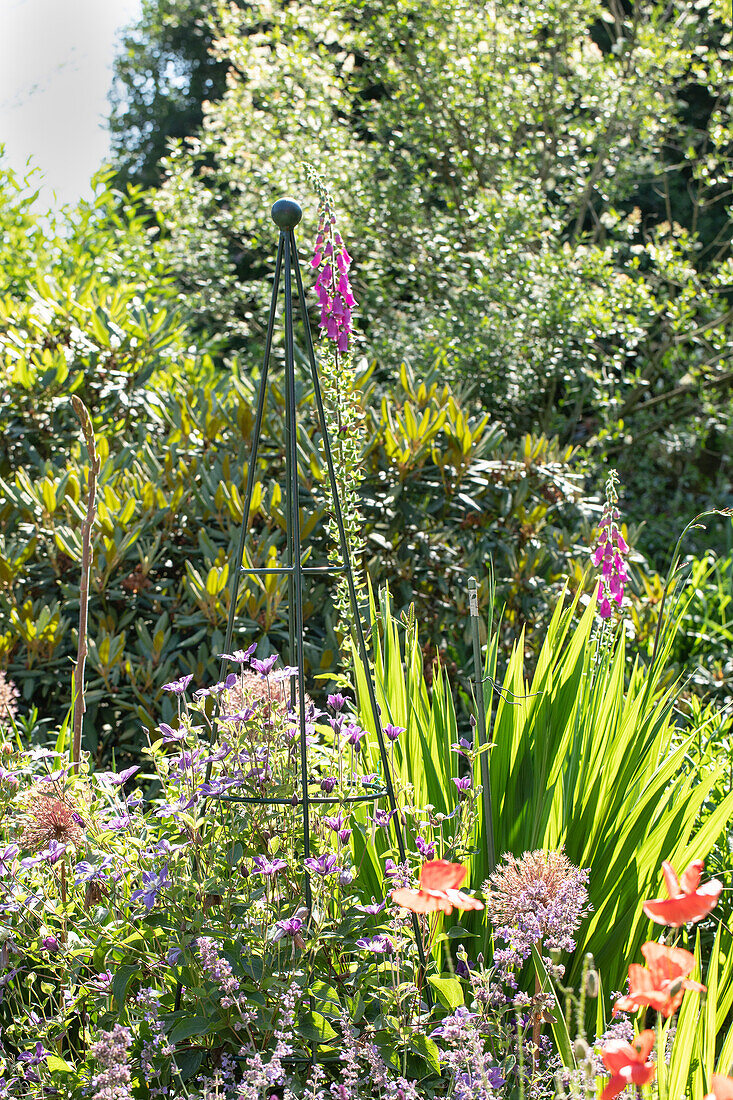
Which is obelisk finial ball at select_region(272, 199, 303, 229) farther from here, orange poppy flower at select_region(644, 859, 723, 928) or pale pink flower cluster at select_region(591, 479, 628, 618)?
orange poppy flower at select_region(644, 859, 723, 928)

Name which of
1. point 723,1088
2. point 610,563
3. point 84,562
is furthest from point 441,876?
point 610,563

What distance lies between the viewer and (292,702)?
1809mm

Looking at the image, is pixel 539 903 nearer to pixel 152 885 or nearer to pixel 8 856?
pixel 152 885

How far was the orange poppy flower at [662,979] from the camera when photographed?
2.59 feet

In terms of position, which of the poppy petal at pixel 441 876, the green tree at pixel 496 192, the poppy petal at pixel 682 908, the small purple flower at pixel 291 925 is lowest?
the small purple flower at pixel 291 925

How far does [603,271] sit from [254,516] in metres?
3.02

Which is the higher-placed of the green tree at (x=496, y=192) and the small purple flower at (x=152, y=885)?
the green tree at (x=496, y=192)

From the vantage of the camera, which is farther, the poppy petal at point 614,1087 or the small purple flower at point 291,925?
the small purple flower at point 291,925

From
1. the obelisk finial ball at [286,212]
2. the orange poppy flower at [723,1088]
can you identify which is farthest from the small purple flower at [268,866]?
the obelisk finial ball at [286,212]

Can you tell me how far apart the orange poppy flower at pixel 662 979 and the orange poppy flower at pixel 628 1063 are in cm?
→ 3

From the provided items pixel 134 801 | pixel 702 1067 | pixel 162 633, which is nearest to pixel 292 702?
pixel 134 801

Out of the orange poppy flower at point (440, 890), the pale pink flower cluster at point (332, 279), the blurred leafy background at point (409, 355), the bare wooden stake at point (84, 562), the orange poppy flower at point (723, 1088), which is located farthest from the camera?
the blurred leafy background at point (409, 355)

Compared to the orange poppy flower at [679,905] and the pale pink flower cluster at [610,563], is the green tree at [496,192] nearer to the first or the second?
the pale pink flower cluster at [610,563]

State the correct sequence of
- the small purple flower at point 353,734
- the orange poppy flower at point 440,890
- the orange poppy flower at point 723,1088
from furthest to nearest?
the small purple flower at point 353,734, the orange poppy flower at point 440,890, the orange poppy flower at point 723,1088
